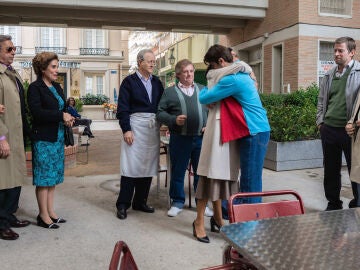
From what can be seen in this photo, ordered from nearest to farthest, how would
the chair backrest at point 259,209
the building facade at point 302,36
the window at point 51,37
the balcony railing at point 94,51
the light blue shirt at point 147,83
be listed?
1. the chair backrest at point 259,209
2. the light blue shirt at point 147,83
3. the building facade at point 302,36
4. the window at point 51,37
5. the balcony railing at point 94,51

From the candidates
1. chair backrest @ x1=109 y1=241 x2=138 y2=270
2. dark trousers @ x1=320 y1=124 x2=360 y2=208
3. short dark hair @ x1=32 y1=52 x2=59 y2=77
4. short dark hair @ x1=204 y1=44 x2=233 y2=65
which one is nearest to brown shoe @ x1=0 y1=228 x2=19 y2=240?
short dark hair @ x1=32 y1=52 x2=59 y2=77

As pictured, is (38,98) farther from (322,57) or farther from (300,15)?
(322,57)

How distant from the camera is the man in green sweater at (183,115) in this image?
4410 mm

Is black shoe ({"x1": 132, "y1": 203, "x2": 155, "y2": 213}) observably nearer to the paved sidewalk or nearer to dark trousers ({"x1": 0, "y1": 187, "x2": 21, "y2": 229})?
the paved sidewalk

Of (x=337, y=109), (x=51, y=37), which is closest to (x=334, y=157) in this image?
(x=337, y=109)

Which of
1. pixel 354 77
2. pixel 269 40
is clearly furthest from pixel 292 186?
pixel 269 40

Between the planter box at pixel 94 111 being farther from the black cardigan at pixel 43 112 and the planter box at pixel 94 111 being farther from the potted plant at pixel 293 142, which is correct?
the black cardigan at pixel 43 112

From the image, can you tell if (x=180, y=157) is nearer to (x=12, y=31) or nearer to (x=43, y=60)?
(x=43, y=60)

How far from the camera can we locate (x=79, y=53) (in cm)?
3222

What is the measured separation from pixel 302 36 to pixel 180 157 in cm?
950

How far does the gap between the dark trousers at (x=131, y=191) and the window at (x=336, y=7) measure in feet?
34.8

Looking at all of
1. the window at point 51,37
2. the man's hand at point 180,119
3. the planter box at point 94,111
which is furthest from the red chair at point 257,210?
the window at point 51,37

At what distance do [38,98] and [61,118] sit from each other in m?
0.30

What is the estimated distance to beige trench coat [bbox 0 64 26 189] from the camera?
3727 mm
